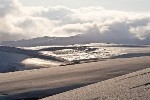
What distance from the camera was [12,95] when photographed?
30891 mm

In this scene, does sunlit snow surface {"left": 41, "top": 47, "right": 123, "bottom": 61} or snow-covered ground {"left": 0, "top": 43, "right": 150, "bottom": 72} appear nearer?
snow-covered ground {"left": 0, "top": 43, "right": 150, "bottom": 72}

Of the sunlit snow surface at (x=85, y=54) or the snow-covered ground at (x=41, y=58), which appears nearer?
the snow-covered ground at (x=41, y=58)

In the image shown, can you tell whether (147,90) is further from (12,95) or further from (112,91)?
(12,95)

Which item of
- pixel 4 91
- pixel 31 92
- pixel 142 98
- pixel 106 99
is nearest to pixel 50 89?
pixel 31 92

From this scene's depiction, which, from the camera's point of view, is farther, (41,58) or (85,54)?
(85,54)

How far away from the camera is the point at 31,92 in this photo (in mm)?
31547

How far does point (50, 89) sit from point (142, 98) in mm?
15183

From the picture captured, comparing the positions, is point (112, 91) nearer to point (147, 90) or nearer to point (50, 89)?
point (147, 90)

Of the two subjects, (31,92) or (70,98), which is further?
(31,92)

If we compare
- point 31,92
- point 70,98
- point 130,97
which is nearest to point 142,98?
point 130,97

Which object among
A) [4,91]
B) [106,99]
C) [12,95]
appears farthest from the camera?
[4,91]

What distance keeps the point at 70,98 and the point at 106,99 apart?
127 inches

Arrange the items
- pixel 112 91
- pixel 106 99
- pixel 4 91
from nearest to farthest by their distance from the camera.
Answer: pixel 106 99
pixel 112 91
pixel 4 91

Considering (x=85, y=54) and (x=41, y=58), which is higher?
(x=41, y=58)
